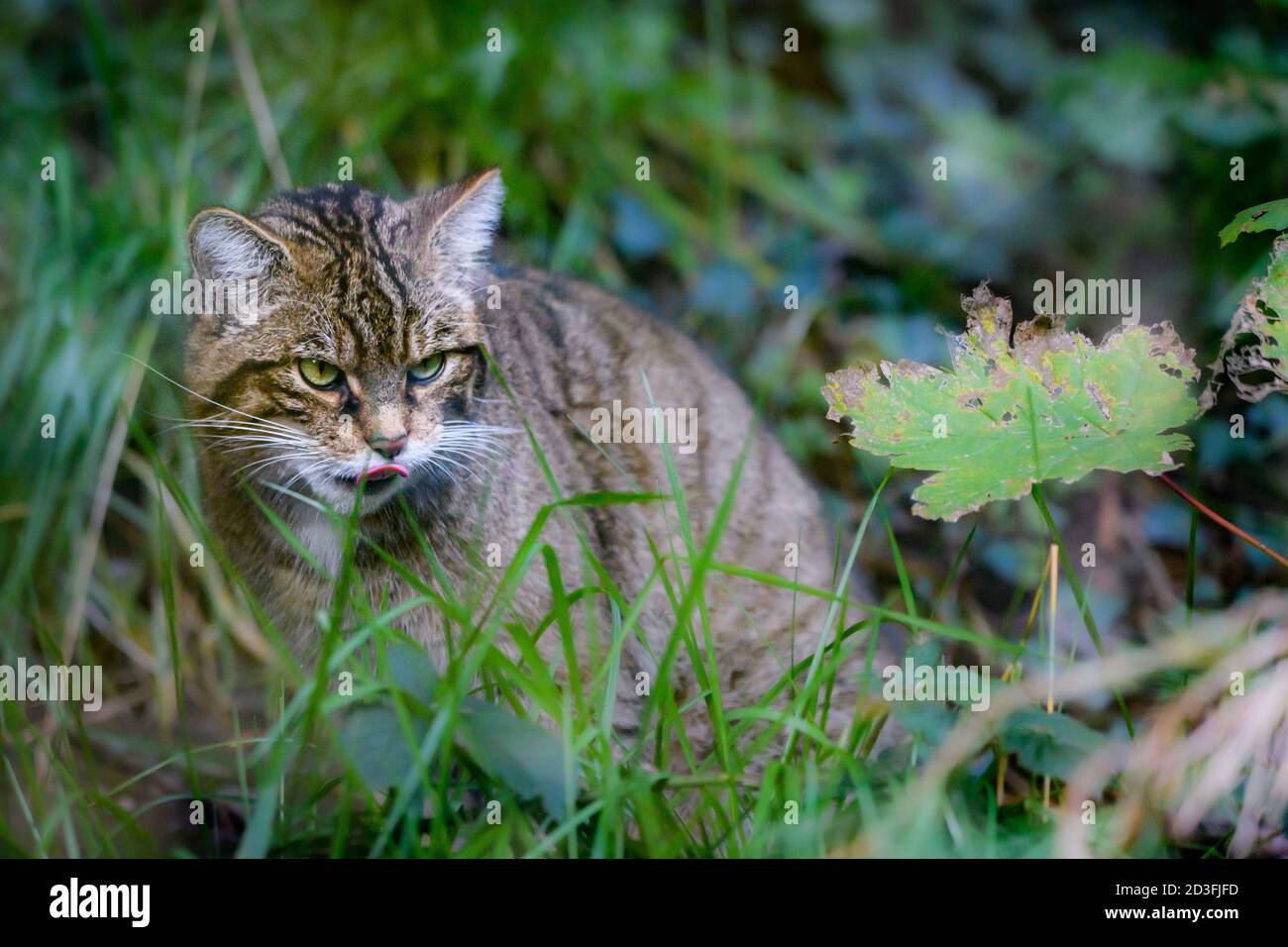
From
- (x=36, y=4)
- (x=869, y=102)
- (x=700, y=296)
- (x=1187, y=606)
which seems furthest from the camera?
(x=869, y=102)

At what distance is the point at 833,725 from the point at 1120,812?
584 millimetres

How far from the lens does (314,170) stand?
10.4 feet

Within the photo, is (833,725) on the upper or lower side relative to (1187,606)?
lower

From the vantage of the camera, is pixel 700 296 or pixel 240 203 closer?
pixel 240 203

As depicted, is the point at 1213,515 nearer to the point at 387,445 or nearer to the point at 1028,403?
the point at 1028,403

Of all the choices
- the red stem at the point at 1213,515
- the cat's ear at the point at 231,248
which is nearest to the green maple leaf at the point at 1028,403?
the red stem at the point at 1213,515

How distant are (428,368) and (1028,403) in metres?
1.09

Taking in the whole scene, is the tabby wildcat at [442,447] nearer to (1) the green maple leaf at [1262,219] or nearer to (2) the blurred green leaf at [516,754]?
(2) the blurred green leaf at [516,754]

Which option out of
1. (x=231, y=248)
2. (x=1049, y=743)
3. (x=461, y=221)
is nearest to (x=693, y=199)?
(x=461, y=221)

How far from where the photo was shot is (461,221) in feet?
7.30

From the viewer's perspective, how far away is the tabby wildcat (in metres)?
2.04
